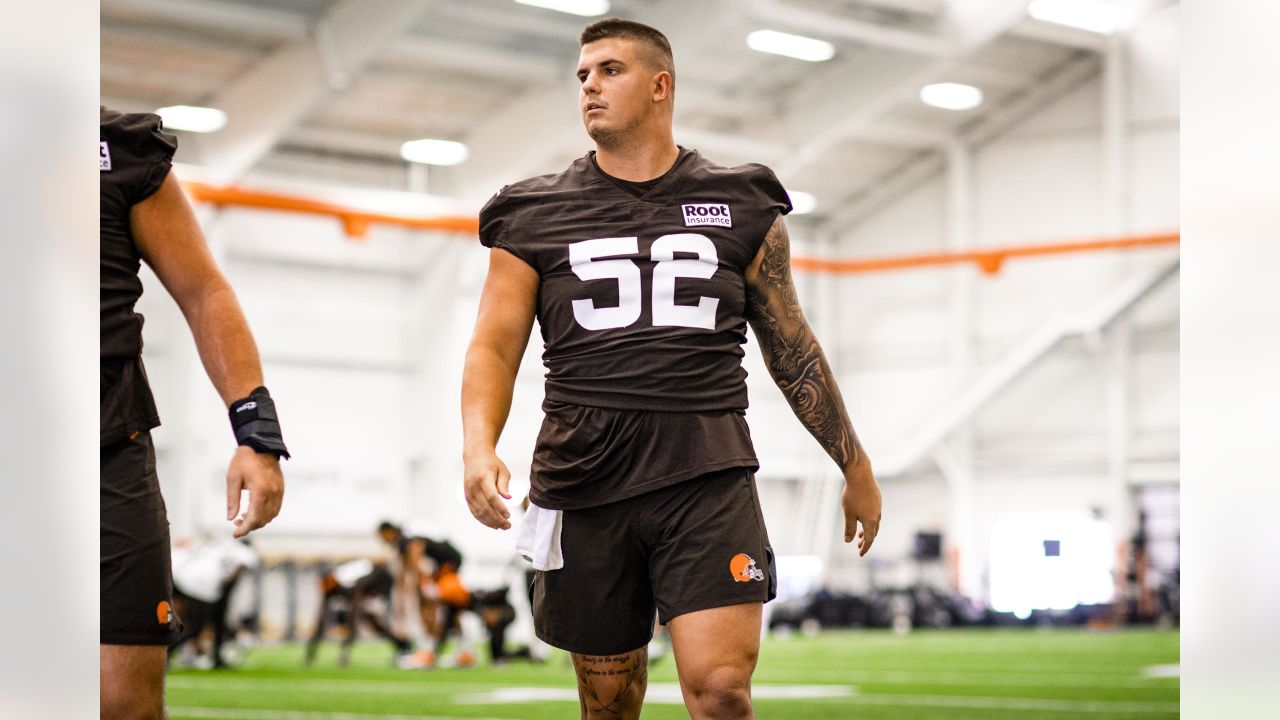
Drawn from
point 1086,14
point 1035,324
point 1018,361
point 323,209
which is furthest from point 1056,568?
point 323,209

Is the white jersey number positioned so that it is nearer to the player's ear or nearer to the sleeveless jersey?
the sleeveless jersey

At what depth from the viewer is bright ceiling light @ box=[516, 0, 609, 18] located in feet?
62.5

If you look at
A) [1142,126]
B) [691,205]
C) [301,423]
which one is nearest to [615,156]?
[691,205]

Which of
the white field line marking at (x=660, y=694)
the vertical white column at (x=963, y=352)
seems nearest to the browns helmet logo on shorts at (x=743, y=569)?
the white field line marking at (x=660, y=694)

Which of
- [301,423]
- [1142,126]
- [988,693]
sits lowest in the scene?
[988,693]

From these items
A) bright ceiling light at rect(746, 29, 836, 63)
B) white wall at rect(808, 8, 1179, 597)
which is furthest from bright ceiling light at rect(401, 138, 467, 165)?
white wall at rect(808, 8, 1179, 597)

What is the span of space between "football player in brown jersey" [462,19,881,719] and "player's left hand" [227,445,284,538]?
514 mm

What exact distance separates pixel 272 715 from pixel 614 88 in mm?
6492

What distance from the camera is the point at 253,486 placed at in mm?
3004

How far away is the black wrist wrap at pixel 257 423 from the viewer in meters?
3.06

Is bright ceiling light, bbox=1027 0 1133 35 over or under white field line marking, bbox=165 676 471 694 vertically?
over
